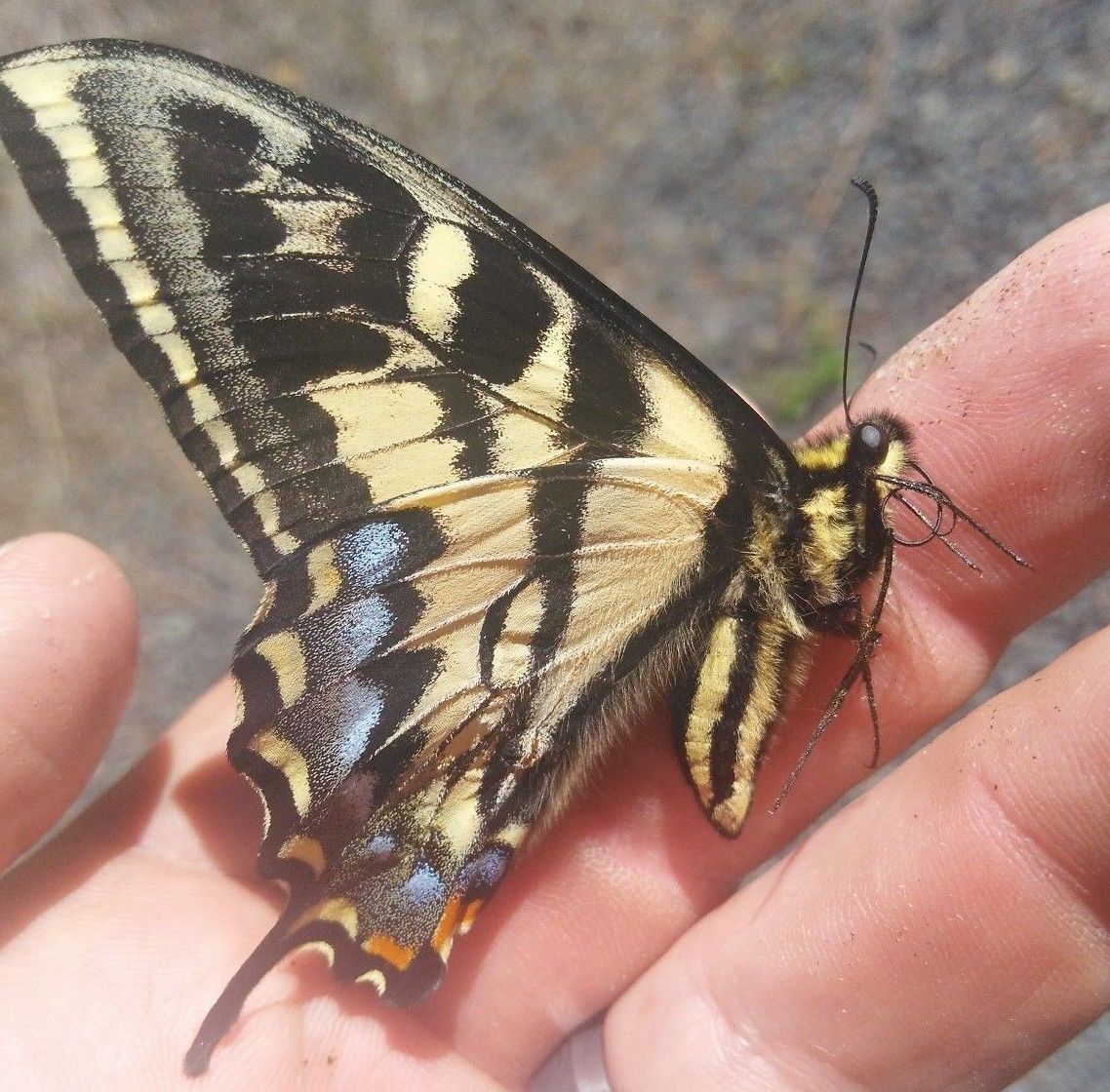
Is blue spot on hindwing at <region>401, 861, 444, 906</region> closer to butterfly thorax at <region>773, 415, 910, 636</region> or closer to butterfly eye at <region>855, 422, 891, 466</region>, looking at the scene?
butterfly thorax at <region>773, 415, 910, 636</region>

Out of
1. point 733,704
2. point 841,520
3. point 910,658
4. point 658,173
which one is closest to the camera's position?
point 841,520

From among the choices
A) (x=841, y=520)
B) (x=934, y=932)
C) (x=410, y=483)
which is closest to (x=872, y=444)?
(x=841, y=520)

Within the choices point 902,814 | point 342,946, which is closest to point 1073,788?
point 902,814

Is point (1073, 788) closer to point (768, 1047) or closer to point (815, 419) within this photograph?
point (768, 1047)

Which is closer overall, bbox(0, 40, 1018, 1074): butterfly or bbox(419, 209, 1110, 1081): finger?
bbox(0, 40, 1018, 1074): butterfly

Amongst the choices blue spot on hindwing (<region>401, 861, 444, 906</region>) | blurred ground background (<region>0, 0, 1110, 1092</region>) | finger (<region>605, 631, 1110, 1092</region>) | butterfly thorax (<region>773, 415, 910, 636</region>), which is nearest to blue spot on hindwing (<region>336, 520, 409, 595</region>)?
blue spot on hindwing (<region>401, 861, 444, 906</region>)

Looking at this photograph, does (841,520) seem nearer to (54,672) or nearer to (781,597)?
(781,597)

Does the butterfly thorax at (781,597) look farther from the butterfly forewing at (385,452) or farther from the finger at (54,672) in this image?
the finger at (54,672)
